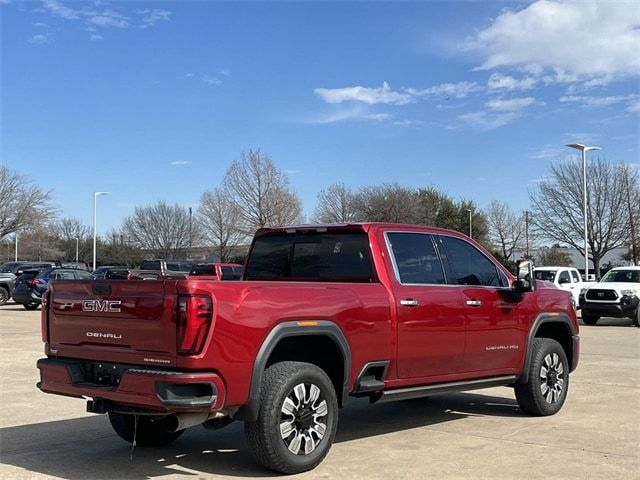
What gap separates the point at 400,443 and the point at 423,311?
4.27 feet

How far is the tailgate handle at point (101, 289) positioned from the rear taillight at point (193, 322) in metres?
0.84

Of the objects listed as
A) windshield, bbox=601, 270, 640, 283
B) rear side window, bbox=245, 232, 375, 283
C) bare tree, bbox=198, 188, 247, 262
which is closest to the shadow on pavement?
rear side window, bbox=245, 232, 375, 283

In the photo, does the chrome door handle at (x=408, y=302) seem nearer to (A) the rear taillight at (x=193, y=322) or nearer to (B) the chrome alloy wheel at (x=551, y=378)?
(A) the rear taillight at (x=193, y=322)

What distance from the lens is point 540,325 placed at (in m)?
7.95

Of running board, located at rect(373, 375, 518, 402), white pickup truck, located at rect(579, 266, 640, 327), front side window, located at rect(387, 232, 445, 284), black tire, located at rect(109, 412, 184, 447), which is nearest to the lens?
running board, located at rect(373, 375, 518, 402)

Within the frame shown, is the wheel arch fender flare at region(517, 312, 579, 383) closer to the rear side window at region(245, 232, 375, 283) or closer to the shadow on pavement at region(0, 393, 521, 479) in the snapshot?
the shadow on pavement at region(0, 393, 521, 479)

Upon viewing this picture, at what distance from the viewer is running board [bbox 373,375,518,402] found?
20.3 ft

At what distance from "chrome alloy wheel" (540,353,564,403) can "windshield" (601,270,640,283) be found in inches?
625

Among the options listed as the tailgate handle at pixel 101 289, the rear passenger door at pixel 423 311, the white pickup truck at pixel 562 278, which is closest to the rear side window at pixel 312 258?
the rear passenger door at pixel 423 311

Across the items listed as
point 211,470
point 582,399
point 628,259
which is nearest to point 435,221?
point 628,259

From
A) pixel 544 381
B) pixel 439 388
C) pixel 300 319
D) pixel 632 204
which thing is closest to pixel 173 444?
pixel 300 319

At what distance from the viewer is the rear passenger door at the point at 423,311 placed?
20.6 ft

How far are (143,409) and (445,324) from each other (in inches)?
115

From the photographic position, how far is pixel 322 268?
22.2ft
